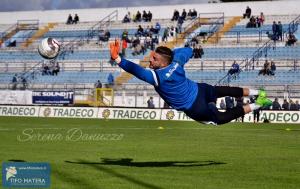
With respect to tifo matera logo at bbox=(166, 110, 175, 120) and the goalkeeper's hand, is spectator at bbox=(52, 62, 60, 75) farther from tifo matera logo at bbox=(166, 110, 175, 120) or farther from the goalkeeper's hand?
the goalkeeper's hand

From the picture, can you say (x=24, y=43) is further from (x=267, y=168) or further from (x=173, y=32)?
(x=267, y=168)

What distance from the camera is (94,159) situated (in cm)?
1564

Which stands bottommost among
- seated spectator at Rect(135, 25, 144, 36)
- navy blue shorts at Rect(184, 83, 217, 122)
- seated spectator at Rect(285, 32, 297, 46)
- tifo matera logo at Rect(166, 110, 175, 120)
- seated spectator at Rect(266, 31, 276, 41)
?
tifo matera logo at Rect(166, 110, 175, 120)

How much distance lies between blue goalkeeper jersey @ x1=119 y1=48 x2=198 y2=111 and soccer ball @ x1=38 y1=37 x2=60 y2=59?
16.1 ft

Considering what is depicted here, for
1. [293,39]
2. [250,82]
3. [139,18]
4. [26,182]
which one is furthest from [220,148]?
[139,18]

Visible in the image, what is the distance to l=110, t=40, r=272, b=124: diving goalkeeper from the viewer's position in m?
13.4

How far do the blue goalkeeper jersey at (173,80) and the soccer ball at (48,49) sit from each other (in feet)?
16.1

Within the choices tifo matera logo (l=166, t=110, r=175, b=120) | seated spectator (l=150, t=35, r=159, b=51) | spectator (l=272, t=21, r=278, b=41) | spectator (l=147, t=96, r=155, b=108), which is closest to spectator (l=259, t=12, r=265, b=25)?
spectator (l=272, t=21, r=278, b=41)

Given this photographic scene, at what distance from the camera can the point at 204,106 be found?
1380 cm

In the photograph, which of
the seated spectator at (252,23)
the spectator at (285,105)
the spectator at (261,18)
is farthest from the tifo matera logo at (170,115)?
the spectator at (261,18)

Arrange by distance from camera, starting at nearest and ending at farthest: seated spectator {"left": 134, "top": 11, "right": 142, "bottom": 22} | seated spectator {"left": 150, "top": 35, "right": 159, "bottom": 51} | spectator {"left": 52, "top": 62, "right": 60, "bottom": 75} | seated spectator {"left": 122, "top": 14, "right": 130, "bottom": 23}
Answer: spectator {"left": 52, "top": 62, "right": 60, "bottom": 75}
seated spectator {"left": 150, "top": 35, "right": 159, "bottom": 51}
seated spectator {"left": 134, "top": 11, "right": 142, "bottom": 22}
seated spectator {"left": 122, "top": 14, "right": 130, "bottom": 23}

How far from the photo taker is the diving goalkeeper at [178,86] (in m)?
13.4

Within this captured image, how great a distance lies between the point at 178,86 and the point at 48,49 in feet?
18.7

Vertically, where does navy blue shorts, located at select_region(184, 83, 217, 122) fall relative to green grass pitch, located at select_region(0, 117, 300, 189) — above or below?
above
